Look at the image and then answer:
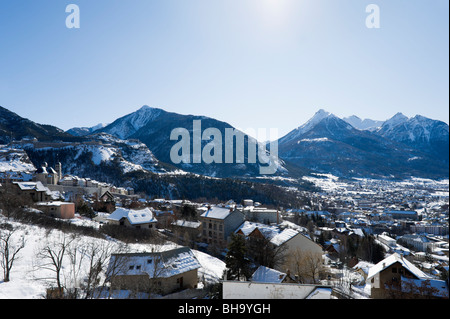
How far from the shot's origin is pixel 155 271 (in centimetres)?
1330

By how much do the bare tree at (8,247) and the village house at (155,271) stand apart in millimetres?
3959

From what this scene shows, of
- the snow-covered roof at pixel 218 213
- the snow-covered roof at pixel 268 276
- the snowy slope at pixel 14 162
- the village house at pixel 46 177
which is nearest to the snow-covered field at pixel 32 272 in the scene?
the snow-covered roof at pixel 268 276

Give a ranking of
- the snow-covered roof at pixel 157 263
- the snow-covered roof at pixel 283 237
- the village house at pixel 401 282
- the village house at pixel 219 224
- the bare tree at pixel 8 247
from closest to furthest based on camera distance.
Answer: the bare tree at pixel 8 247 → the snow-covered roof at pixel 157 263 → the village house at pixel 401 282 → the snow-covered roof at pixel 283 237 → the village house at pixel 219 224

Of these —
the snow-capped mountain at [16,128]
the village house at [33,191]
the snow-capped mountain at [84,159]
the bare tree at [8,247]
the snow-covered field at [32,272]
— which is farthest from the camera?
the snow-capped mountain at [16,128]

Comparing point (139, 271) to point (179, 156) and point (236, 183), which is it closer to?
point (236, 183)

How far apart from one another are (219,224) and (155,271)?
764 inches

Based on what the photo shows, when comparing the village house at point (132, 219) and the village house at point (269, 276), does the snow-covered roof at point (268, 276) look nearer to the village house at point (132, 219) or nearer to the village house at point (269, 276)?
the village house at point (269, 276)

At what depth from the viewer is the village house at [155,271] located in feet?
44.0

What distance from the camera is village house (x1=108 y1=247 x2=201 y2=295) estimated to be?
13.4 meters

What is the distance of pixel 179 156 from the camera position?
600 feet

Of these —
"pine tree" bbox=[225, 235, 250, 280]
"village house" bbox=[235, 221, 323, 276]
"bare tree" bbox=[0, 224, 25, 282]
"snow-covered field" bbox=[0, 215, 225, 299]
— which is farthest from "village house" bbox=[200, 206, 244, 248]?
"bare tree" bbox=[0, 224, 25, 282]

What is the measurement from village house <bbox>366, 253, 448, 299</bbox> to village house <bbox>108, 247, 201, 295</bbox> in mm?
11832
